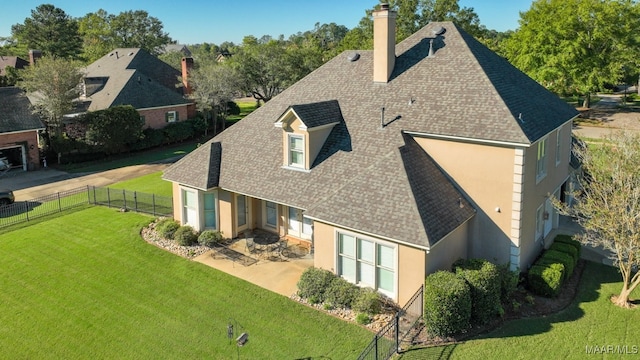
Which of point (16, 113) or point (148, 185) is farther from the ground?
point (16, 113)

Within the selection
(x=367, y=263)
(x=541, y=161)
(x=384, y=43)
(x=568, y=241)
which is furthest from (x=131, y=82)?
(x=568, y=241)

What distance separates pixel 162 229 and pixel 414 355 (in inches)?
552

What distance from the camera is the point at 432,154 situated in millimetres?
18516

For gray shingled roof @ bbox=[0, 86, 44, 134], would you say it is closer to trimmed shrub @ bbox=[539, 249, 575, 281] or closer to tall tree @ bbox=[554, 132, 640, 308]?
trimmed shrub @ bbox=[539, 249, 575, 281]

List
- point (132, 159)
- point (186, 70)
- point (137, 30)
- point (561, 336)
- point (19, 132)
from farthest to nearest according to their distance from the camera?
point (137, 30) < point (186, 70) < point (132, 159) < point (19, 132) < point (561, 336)

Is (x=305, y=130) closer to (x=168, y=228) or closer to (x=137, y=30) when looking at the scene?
(x=168, y=228)

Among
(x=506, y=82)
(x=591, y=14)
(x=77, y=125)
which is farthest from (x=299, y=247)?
(x=591, y=14)

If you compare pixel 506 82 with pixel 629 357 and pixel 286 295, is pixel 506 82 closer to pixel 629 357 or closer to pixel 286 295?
pixel 629 357

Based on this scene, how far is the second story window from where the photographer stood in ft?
67.1

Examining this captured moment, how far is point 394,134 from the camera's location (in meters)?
19.0

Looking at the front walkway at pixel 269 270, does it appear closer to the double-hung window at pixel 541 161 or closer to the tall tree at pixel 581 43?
the double-hung window at pixel 541 161

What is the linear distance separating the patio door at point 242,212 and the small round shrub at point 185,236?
6.70ft

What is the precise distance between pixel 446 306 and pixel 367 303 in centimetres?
271

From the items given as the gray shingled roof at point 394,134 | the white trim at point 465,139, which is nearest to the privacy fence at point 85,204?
the gray shingled roof at point 394,134
